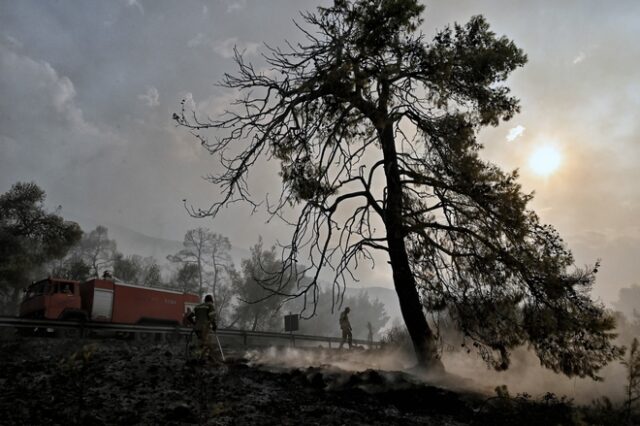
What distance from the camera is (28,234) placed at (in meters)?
31.2

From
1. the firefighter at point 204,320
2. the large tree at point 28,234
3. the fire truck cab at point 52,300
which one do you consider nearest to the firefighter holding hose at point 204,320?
the firefighter at point 204,320

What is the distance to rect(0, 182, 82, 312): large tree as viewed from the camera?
29750 millimetres

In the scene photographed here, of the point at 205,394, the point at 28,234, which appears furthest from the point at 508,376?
the point at 28,234

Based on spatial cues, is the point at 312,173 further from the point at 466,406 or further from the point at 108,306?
the point at 108,306

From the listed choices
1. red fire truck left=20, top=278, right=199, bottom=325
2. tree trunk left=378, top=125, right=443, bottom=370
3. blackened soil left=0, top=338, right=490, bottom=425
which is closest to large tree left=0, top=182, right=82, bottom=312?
red fire truck left=20, top=278, right=199, bottom=325

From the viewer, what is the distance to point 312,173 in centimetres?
1143

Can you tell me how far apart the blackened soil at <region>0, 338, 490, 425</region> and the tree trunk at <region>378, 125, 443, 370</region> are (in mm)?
1508

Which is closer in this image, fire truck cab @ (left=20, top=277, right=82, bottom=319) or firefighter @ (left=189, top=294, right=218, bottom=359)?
firefighter @ (left=189, top=294, right=218, bottom=359)

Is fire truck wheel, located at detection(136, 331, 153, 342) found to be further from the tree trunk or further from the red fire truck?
the tree trunk

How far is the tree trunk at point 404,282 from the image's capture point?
10547 mm

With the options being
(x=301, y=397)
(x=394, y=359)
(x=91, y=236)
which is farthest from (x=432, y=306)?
(x=91, y=236)

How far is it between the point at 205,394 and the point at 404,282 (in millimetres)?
6044

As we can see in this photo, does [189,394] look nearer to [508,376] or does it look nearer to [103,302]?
[508,376]

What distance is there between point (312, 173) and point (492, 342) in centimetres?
617
